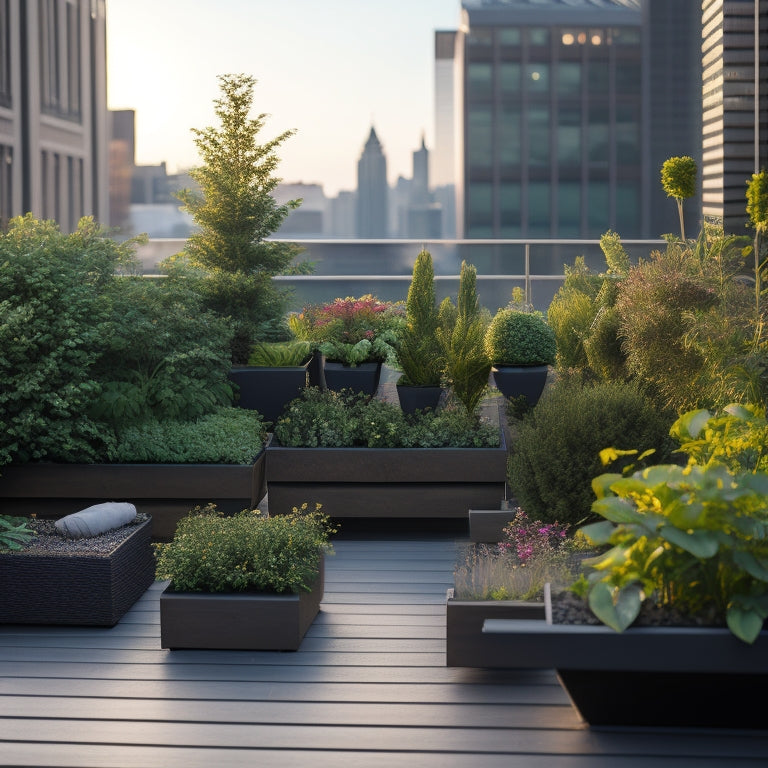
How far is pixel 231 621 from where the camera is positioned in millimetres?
3896

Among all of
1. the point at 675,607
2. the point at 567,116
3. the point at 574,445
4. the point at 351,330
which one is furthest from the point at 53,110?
the point at 567,116

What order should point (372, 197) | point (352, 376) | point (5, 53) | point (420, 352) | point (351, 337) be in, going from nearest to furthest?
point (420, 352)
point (352, 376)
point (351, 337)
point (5, 53)
point (372, 197)

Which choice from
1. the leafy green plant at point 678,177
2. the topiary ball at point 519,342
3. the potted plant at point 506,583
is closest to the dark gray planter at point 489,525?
the potted plant at point 506,583

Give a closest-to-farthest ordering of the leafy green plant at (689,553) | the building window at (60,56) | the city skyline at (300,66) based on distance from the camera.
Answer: the leafy green plant at (689,553)
the building window at (60,56)
the city skyline at (300,66)

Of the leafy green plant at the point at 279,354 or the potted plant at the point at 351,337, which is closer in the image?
the leafy green plant at the point at 279,354

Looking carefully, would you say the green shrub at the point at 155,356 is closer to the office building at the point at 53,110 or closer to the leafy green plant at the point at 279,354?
the leafy green plant at the point at 279,354

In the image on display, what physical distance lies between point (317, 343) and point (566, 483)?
2.97m

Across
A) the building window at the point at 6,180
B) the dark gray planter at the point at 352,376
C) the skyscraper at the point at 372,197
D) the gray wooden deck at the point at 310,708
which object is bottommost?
the gray wooden deck at the point at 310,708

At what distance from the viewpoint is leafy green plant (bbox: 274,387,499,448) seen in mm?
5770

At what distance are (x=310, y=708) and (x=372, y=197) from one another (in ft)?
365

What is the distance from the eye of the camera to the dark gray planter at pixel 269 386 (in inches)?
256

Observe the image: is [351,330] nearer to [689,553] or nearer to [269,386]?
[269,386]

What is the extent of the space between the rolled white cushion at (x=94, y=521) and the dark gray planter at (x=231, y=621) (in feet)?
2.63

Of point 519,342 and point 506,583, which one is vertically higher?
point 519,342
